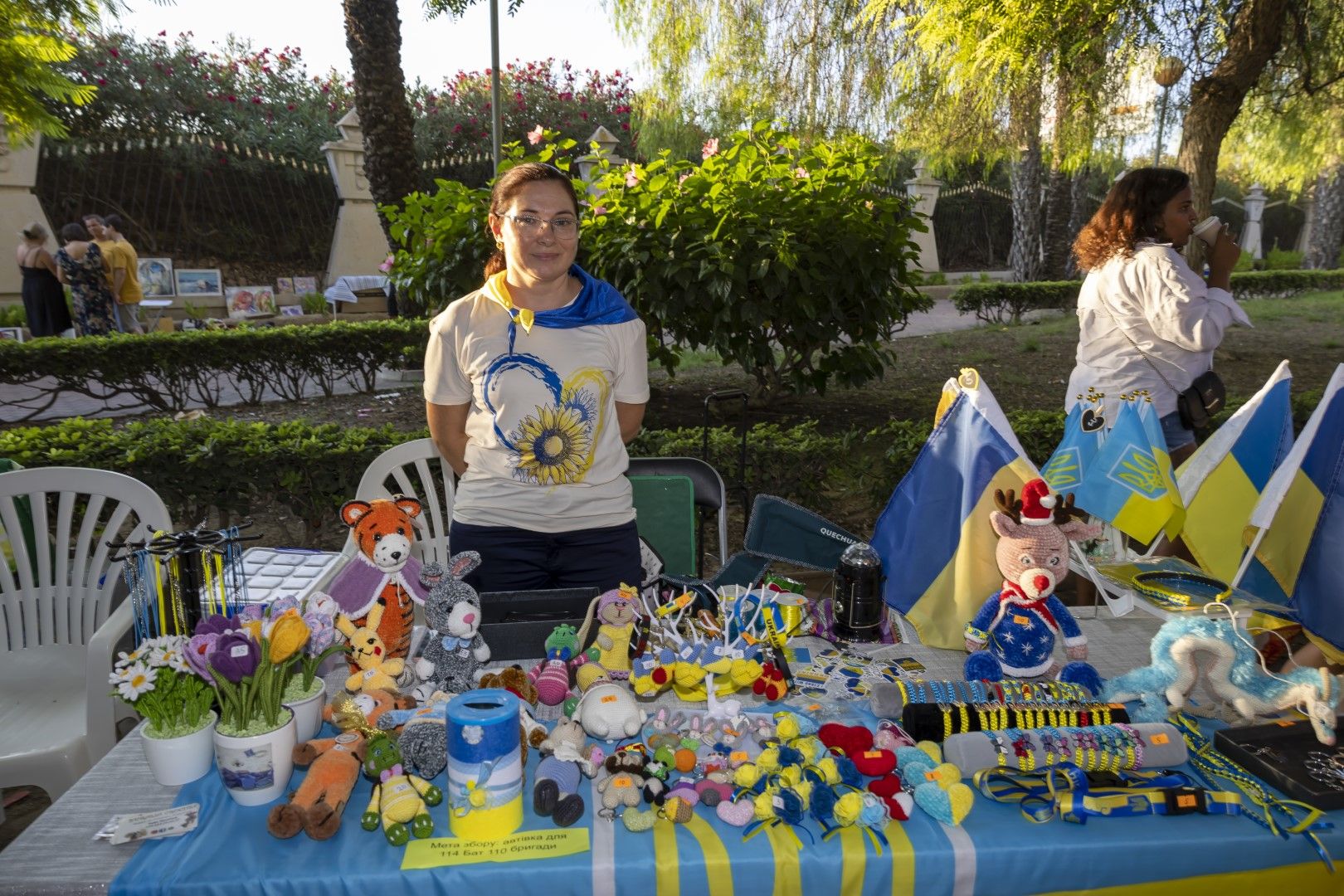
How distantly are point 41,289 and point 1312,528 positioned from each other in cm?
1222

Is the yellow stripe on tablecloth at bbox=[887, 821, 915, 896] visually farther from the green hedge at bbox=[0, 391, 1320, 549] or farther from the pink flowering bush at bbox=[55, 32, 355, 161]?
the pink flowering bush at bbox=[55, 32, 355, 161]

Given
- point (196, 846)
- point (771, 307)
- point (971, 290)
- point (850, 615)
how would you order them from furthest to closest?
point (971, 290) < point (771, 307) < point (850, 615) < point (196, 846)

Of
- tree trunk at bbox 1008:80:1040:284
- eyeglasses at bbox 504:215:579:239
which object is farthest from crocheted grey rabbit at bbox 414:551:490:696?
tree trunk at bbox 1008:80:1040:284

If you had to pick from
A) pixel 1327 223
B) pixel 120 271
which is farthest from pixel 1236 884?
pixel 1327 223

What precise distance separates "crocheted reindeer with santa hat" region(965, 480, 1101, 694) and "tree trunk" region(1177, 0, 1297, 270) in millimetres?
4475

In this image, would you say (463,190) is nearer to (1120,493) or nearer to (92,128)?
(1120,493)

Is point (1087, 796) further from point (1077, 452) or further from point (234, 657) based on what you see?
point (234, 657)

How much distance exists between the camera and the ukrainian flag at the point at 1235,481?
2.52 m

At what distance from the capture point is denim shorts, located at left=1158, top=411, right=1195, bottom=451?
3309mm

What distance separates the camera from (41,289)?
988 centimetres

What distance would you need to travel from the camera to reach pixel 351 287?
14656 millimetres

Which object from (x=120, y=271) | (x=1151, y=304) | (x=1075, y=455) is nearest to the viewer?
(x=1075, y=455)

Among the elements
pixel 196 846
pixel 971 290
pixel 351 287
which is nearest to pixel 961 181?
pixel 971 290

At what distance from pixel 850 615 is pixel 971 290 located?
13054mm
